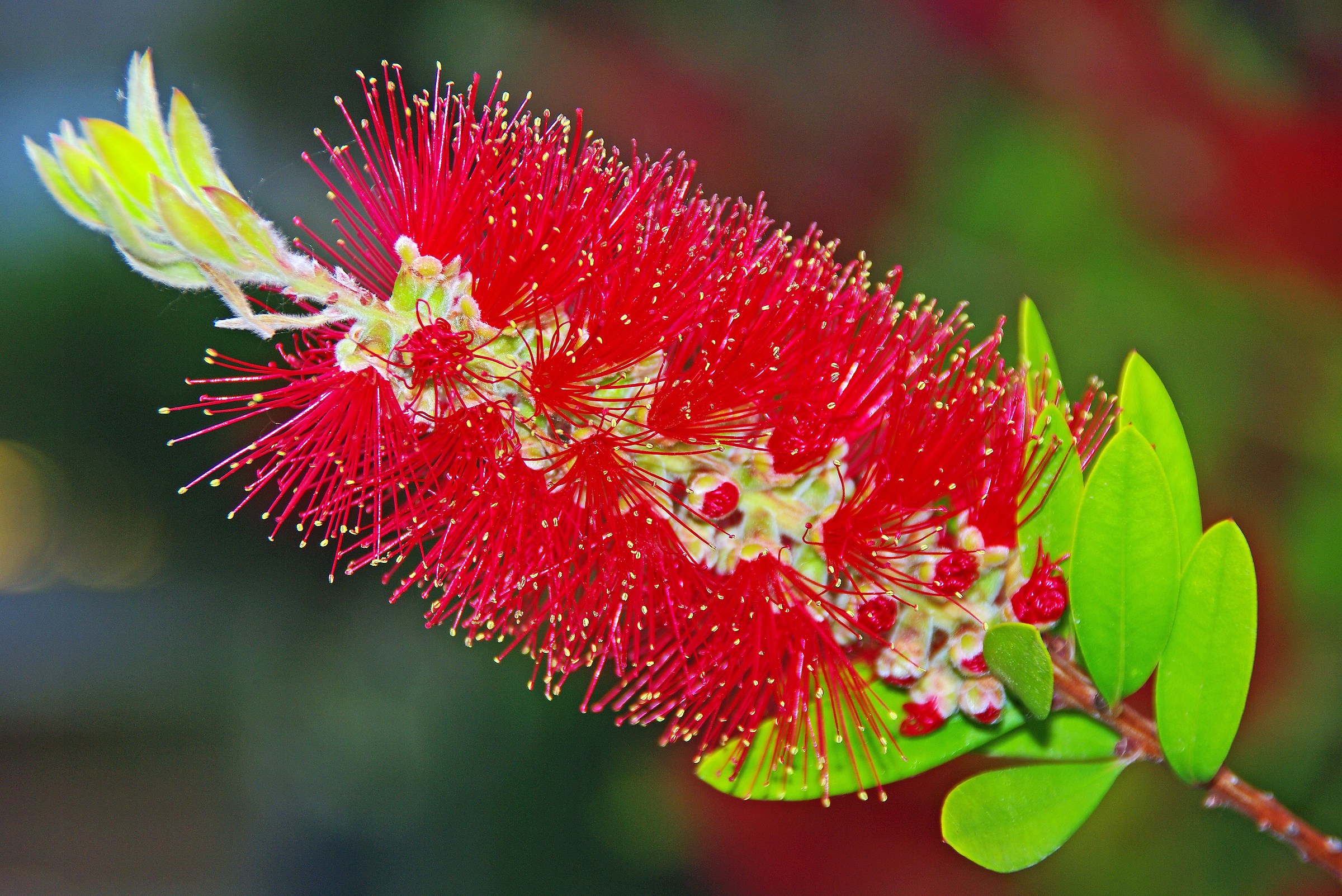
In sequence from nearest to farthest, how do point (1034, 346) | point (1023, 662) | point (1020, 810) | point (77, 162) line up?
1. point (77, 162)
2. point (1023, 662)
3. point (1020, 810)
4. point (1034, 346)

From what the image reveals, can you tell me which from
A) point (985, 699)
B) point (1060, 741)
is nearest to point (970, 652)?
point (985, 699)

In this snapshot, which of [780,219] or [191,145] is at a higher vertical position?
[780,219]

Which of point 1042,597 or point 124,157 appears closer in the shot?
point 124,157

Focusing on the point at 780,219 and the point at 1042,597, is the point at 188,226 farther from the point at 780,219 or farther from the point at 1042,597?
the point at 780,219

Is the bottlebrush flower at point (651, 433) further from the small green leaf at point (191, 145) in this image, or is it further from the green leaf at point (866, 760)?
the small green leaf at point (191, 145)

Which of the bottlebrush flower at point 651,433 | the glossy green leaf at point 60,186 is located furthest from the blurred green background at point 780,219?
the glossy green leaf at point 60,186

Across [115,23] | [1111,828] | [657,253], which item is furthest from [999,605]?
[115,23]
